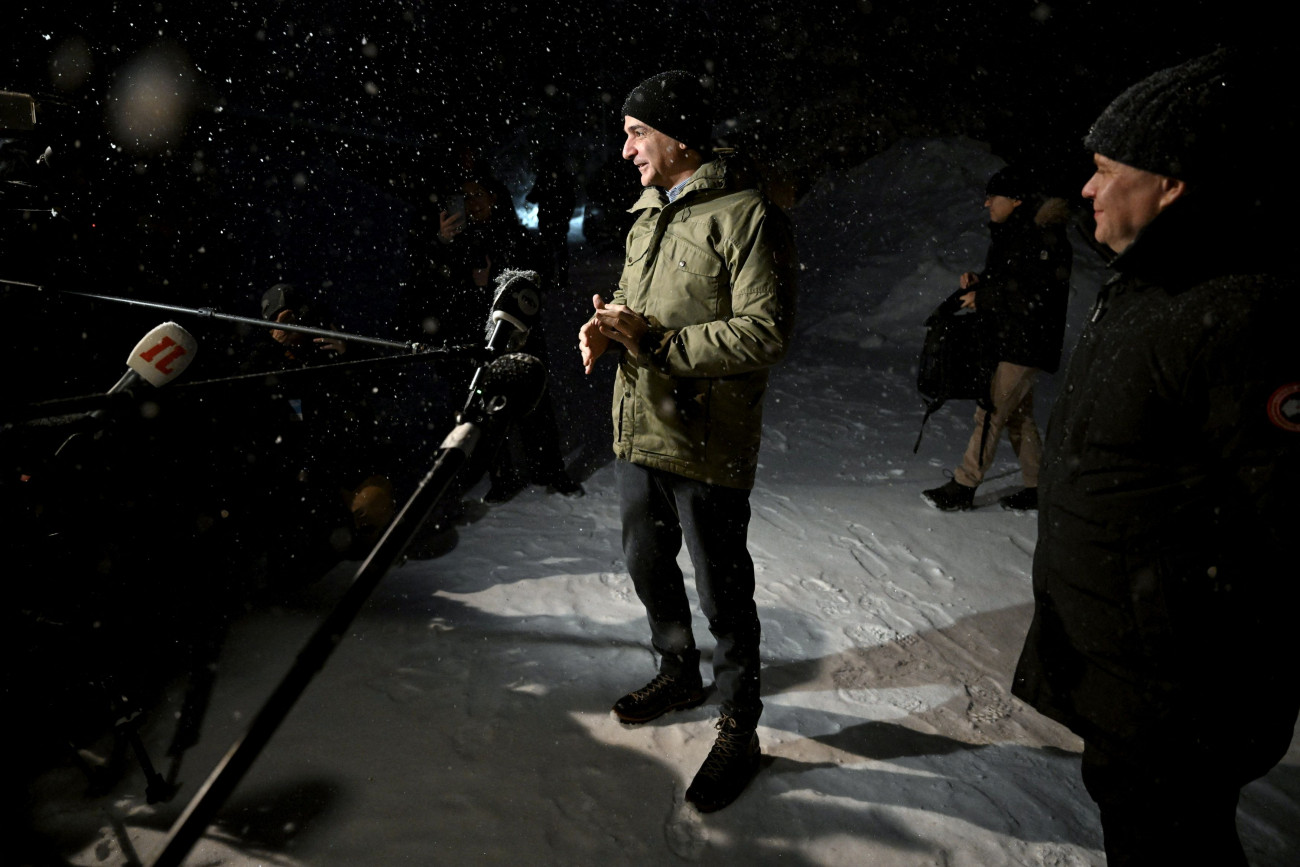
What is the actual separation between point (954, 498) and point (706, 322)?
12.0 ft

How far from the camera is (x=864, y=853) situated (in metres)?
2.28

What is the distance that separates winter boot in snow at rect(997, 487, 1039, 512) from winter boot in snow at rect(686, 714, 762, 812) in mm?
3457

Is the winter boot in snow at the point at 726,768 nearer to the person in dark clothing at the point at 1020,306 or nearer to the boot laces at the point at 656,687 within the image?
the boot laces at the point at 656,687

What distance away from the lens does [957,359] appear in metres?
5.11

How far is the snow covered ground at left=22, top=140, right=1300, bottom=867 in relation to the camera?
7.63ft

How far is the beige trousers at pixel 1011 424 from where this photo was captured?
4.73 m

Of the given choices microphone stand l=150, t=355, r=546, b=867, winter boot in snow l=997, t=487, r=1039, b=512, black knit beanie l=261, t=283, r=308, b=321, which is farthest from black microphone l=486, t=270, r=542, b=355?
winter boot in snow l=997, t=487, r=1039, b=512

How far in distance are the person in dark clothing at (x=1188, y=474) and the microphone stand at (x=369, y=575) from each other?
4.39ft

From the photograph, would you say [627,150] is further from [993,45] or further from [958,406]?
[993,45]

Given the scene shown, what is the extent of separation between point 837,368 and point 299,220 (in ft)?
22.7

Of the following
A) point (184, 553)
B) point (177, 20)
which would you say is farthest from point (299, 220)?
point (184, 553)

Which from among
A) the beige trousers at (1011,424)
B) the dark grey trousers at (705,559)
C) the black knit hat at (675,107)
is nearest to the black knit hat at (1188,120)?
the black knit hat at (675,107)

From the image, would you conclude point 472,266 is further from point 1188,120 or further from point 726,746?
point 1188,120

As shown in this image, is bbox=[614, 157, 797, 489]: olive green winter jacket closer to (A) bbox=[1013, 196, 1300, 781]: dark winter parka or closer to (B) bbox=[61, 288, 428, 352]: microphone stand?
(B) bbox=[61, 288, 428, 352]: microphone stand
